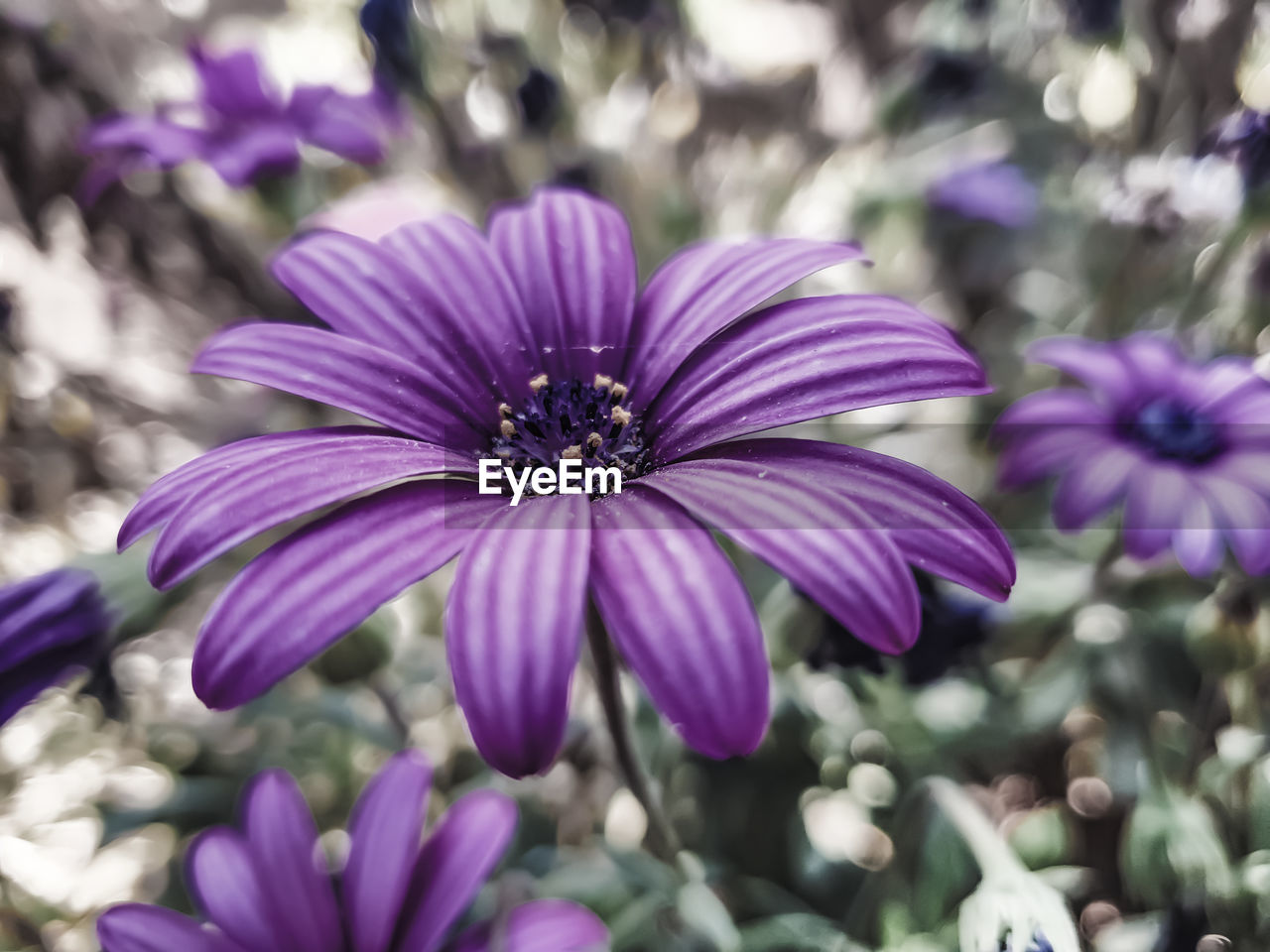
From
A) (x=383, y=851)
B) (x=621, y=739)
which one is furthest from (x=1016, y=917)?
(x=383, y=851)

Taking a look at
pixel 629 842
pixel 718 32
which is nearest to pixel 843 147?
pixel 718 32

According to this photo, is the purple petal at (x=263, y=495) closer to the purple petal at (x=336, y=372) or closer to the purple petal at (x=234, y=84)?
the purple petal at (x=336, y=372)

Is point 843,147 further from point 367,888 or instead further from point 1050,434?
point 367,888

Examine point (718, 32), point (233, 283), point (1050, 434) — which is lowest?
point (1050, 434)

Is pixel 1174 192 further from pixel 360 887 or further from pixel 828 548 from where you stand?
pixel 360 887

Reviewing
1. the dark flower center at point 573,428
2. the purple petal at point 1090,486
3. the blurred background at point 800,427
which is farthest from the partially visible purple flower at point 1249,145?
the dark flower center at point 573,428
